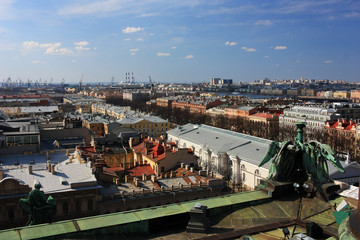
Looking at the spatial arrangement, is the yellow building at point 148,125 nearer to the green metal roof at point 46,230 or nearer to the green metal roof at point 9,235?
the green metal roof at point 46,230

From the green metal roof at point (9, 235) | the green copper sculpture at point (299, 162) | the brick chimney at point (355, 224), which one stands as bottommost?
the green metal roof at point (9, 235)

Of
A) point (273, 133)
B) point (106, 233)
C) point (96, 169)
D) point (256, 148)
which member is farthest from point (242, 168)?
point (273, 133)

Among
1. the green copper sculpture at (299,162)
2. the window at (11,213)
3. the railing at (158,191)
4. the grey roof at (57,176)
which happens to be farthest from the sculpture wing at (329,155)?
the window at (11,213)

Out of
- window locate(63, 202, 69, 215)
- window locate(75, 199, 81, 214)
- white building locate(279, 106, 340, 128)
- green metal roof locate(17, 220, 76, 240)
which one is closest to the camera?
green metal roof locate(17, 220, 76, 240)

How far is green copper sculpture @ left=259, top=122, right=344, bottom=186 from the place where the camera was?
1298 cm

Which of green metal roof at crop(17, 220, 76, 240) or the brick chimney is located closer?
the brick chimney

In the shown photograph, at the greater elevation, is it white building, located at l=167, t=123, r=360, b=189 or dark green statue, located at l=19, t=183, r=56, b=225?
dark green statue, located at l=19, t=183, r=56, b=225

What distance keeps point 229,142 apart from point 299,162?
3979 centimetres

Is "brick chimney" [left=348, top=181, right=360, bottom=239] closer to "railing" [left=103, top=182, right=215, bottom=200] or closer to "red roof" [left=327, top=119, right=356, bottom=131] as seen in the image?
"railing" [left=103, top=182, right=215, bottom=200]

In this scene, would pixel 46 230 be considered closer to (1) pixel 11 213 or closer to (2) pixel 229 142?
(1) pixel 11 213

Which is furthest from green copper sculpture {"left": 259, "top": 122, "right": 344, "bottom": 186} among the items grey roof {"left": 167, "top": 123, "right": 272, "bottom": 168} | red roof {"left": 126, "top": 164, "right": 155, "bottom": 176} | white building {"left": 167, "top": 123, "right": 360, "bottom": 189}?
grey roof {"left": 167, "top": 123, "right": 272, "bottom": 168}

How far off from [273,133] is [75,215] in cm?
6987

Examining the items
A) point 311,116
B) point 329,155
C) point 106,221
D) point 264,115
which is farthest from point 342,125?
point 106,221

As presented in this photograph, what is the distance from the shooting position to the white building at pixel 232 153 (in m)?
44.9
